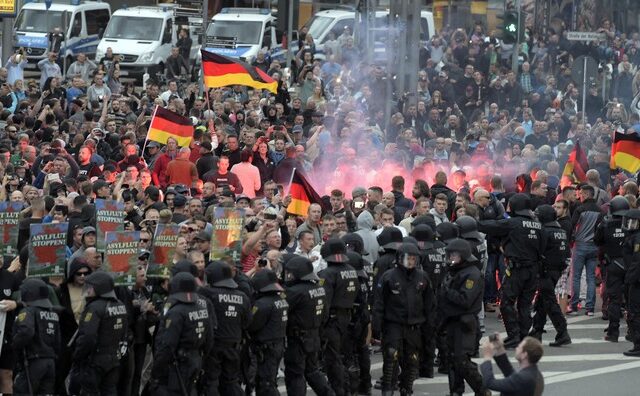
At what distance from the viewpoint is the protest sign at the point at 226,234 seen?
17.6 m

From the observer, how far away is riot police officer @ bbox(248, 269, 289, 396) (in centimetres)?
1653

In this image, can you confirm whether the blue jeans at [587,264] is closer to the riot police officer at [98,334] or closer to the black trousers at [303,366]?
the black trousers at [303,366]

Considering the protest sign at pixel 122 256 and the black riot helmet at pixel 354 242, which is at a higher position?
the protest sign at pixel 122 256

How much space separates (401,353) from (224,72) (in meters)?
10.7

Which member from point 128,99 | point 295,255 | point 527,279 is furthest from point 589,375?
point 128,99

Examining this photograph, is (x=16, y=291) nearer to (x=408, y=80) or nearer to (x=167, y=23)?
(x=408, y=80)

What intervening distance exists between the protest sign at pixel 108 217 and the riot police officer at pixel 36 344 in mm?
1841

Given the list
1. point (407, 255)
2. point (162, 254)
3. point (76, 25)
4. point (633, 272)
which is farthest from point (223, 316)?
point (76, 25)

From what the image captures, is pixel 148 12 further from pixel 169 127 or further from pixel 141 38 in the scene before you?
pixel 169 127

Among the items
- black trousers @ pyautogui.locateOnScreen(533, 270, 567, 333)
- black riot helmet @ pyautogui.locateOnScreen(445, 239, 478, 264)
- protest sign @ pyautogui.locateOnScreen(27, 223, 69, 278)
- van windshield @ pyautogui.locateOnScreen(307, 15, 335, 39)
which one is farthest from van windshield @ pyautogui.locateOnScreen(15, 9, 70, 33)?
protest sign @ pyautogui.locateOnScreen(27, 223, 69, 278)

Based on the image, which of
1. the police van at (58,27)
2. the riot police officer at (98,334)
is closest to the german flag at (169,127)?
the riot police officer at (98,334)

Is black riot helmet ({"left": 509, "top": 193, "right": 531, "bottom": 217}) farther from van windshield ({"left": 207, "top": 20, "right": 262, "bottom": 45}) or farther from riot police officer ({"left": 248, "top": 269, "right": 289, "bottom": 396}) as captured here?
van windshield ({"left": 207, "top": 20, "right": 262, "bottom": 45})

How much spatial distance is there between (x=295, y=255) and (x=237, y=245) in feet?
2.23

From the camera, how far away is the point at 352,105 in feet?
105
